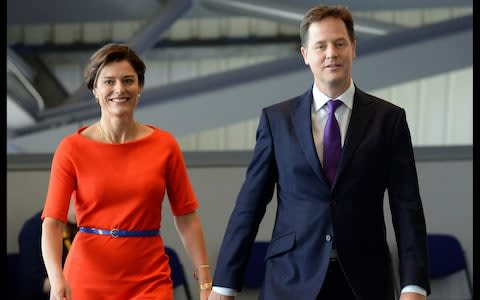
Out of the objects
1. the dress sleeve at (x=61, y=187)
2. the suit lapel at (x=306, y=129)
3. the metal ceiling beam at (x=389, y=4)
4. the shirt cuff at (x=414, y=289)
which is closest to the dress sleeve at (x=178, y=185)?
the dress sleeve at (x=61, y=187)

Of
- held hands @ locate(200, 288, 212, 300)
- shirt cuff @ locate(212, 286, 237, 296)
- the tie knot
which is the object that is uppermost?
the tie knot

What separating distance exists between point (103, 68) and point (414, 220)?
120 cm

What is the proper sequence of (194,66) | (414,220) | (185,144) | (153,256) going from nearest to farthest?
1. (414,220)
2. (153,256)
3. (185,144)
4. (194,66)

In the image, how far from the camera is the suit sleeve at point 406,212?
2.50m

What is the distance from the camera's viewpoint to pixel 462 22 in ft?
21.6

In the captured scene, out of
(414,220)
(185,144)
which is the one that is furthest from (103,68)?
(185,144)

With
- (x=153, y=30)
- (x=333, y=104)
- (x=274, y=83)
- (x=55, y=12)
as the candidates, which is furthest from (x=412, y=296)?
(x=55, y=12)

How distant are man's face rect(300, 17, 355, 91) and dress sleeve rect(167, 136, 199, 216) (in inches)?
28.4

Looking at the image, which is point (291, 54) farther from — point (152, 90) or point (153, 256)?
point (153, 256)

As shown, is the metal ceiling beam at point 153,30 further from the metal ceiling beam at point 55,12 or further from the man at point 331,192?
the man at point 331,192

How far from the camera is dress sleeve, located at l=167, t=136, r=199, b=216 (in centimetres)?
306

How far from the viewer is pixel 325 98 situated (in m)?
2.60

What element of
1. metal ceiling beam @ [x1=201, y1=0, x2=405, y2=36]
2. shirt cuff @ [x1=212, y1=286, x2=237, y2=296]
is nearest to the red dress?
shirt cuff @ [x1=212, y1=286, x2=237, y2=296]

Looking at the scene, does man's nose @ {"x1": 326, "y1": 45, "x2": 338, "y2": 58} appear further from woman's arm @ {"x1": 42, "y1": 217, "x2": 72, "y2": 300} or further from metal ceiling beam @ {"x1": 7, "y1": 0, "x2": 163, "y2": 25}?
metal ceiling beam @ {"x1": 7, "y1": 0, "x2": 163, "y2": 25}
